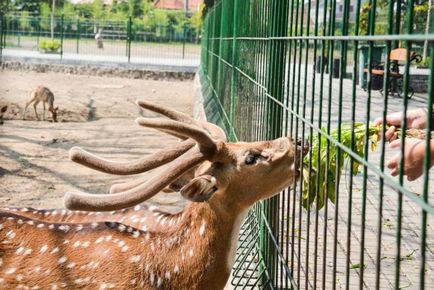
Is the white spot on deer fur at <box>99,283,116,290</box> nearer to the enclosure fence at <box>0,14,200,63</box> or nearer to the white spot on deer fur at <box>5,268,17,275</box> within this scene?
the white spot on deer fur at <box>5,268,17,275</box>

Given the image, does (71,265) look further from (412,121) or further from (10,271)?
(412,121)

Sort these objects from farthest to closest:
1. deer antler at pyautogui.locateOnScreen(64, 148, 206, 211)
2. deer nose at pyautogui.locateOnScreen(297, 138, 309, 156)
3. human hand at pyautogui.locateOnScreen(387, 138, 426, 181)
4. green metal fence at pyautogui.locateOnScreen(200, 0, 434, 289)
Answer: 1. deer antler at pyautogui.locateOnScreen(64, 148, 206, 211)
2. deer nose at pyautogui.locateOnScreen(297, 138, 309, 156)
3. green metal fence at pyautogui.locateOnScreen(200, 0, 434, 289)
4. human hand at pyautogui.locateOnScreen(387, 138, 426, 181)

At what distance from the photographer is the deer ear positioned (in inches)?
135

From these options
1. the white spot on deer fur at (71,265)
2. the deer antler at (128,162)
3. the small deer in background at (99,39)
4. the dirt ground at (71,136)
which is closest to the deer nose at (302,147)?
the deer antler at (128,162)

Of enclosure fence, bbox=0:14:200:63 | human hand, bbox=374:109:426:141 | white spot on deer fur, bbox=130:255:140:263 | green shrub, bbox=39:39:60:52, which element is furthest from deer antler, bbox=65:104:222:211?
green shrub, bbox=39:39:60:52

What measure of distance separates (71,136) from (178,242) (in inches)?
394

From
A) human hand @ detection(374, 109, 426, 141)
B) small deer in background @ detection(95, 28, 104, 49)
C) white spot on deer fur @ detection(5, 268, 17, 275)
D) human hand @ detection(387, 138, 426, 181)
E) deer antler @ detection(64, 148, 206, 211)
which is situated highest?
small deer in background @ detection(95, 28, 104, 49)

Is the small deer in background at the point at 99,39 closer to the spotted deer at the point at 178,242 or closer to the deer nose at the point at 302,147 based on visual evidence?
the spotted deer at the point at 178,242

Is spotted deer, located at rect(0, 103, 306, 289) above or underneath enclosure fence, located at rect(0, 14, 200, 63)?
underneath

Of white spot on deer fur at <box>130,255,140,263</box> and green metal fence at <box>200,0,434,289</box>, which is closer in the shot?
green metal fence at <box>200,0,434,289</box>

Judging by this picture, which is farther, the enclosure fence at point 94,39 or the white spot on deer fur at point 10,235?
the enclosure fence at point 94,39

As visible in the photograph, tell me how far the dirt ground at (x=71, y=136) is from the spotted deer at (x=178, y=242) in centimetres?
398

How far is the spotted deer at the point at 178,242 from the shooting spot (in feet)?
12.1

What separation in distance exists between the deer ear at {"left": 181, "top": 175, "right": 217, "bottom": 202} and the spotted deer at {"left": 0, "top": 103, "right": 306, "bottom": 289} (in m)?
0.04
